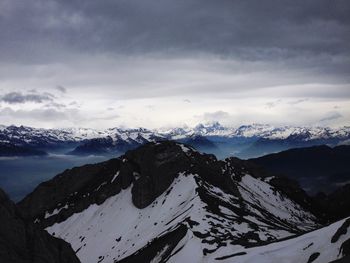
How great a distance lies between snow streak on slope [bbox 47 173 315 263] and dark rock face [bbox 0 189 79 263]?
1624 inches

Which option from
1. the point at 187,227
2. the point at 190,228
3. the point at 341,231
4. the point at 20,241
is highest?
the point at 20,241

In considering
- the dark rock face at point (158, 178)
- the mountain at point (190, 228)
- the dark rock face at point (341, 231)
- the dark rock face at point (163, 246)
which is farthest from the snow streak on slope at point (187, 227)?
the dark rock face at point (341, 231)

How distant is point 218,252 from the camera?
88.6 metres

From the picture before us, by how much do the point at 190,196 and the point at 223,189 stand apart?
28669mm

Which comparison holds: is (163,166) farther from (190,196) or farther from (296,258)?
(296,258)

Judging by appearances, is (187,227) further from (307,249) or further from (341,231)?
(341,231)

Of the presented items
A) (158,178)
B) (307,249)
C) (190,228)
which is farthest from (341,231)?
(158,178)

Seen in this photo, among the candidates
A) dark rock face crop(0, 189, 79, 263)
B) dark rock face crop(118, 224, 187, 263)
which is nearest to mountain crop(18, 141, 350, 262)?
dark rock face crop(118, 224, 187, 263)

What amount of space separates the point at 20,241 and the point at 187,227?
63.9 meters

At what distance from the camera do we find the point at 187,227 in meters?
110

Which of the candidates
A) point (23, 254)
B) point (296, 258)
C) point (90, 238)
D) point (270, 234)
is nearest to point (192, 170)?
point (90, 238)

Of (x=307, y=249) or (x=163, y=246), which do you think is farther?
(x=163, y=246)

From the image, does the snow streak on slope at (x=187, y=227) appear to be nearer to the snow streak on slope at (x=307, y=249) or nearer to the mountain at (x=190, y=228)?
the mountain at (x=190, y=228)

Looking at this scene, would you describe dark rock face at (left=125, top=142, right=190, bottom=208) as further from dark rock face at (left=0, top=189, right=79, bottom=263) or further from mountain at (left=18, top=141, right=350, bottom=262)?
dark rock face at (left=0, top=189, right=79, bottom=263)
